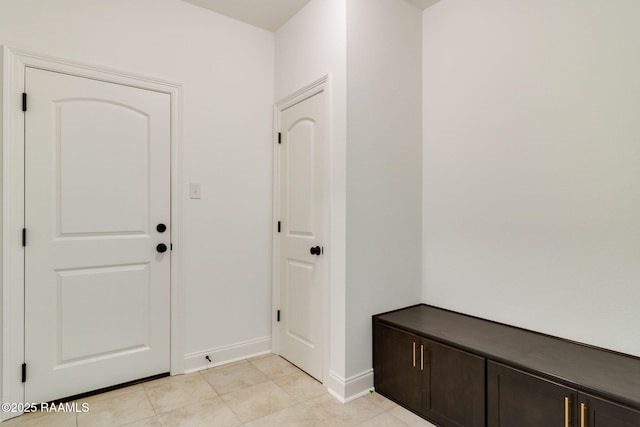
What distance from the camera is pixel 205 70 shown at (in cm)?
256

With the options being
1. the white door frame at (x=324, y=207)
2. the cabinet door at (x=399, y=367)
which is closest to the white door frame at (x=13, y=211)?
the white door frame at (x=324, y=207)

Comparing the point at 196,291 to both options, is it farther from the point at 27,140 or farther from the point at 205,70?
the point at 205,70

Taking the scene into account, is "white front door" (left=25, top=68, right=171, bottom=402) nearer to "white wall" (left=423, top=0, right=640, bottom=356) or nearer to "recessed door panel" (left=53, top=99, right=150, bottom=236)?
A: "recessed door panel" (left=53, top=99, right=150, bottom=236)

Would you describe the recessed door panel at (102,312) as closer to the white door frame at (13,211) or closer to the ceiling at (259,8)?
the white door frame at (13,211)

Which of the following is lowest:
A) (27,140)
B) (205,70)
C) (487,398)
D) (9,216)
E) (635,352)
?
(487,398)

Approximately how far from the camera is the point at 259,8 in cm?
254

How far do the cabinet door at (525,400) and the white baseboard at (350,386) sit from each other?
0.79 metres

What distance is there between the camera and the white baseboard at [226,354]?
249 centimetres

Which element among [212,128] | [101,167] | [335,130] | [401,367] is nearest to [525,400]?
[401,367]

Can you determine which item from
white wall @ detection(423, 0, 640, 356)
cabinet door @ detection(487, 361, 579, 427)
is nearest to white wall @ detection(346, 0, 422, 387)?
white wall @ detection(423, 0, 640, 356)

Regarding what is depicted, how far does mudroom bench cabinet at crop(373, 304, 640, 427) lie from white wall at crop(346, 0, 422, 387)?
215 millimetres

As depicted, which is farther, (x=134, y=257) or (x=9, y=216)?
(x=134, y=257)

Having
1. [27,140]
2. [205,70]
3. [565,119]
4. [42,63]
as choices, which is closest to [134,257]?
[27,140]

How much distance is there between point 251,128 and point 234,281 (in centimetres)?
129
